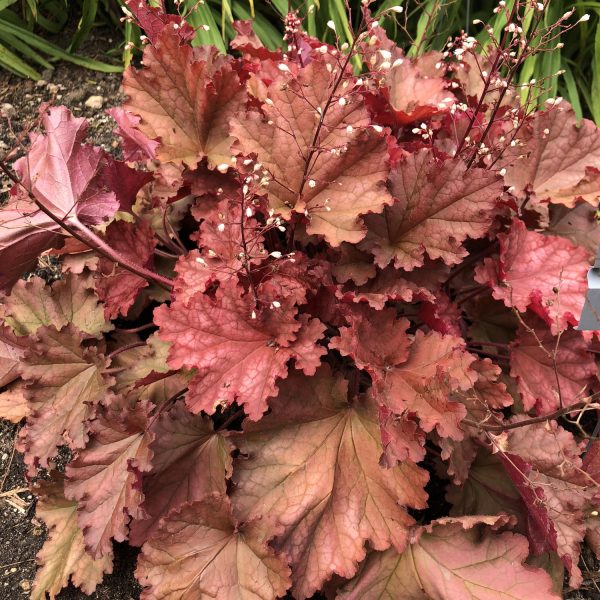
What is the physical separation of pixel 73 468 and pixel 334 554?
642 mm

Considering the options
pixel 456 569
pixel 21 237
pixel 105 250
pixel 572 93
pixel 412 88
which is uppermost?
pixel 21 237

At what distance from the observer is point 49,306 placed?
1981 mm

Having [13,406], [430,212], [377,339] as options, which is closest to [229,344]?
[377,339]

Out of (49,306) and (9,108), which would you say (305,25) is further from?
(49,306)

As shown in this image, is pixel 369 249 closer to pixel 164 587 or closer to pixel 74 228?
pixel 74 228

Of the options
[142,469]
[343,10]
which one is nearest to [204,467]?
[142,469]

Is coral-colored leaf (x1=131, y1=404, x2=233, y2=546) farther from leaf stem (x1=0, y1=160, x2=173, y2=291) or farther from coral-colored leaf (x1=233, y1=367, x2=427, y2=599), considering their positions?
leaf stem (x1=0, y1=160, x2=173, y2=291)

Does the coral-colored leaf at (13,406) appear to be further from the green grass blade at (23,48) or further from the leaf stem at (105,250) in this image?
the green grass blade at (23,48)

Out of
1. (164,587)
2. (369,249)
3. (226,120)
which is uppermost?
(226,120)

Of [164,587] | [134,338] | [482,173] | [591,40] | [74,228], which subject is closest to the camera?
[164,587]

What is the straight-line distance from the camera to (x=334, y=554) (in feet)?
5.06

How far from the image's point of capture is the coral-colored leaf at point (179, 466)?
1656 mm

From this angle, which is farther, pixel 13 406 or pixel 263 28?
pixel 263 28

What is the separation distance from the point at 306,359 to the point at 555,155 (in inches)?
39.9
